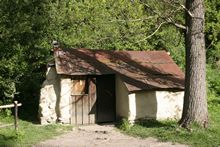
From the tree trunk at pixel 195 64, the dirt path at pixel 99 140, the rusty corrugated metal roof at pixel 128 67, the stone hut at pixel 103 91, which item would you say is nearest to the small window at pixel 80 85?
the stone hut at pixel 103 91

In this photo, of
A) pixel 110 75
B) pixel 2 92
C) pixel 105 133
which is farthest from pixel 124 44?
pixel 105 133

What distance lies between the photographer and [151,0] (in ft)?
49.7

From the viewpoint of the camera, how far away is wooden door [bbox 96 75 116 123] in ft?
58.3

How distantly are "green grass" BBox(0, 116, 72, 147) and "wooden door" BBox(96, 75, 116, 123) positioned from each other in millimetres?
1815

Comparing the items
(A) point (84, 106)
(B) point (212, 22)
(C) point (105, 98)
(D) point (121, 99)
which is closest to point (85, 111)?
(A) point (84, 106)

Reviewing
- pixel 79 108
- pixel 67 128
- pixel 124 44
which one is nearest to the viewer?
pixel 67 128

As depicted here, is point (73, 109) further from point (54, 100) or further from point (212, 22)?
point (212, 22)

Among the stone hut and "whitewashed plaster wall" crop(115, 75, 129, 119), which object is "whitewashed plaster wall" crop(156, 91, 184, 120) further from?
"whitewashed plaster wall" crop(115, 75, 129, 119)

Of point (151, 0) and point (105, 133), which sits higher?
point (151, 0)

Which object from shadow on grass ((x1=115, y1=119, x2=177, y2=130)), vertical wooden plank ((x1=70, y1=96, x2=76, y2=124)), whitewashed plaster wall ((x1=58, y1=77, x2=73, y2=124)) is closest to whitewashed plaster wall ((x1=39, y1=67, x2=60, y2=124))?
whitewashed plaster wall ((x1=58, y1=77, x2=73, y2=124))

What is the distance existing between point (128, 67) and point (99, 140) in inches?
183

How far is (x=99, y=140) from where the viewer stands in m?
14.3

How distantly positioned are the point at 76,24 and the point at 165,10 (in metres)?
7.42

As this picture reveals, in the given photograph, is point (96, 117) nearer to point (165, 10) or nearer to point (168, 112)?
point (168, 112)
